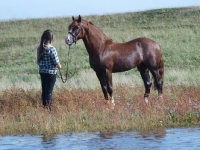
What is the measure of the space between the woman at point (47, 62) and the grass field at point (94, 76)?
0.41 meters

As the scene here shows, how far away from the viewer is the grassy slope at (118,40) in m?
25.0

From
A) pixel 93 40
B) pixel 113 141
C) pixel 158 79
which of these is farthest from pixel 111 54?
pixel 113 141

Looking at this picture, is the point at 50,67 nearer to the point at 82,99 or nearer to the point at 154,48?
the point at 82,99

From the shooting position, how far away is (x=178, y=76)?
2227 cm

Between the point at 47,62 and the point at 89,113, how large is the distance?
1.69 meters

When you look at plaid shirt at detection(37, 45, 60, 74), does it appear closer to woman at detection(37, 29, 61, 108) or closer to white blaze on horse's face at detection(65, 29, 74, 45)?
woman at detection(37, 29, 61, 108)

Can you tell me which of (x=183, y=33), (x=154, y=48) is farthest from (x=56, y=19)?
(x=154, y=48)

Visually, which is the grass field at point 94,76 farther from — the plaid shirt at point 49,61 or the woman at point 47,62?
the plaid shirt at point 49,61

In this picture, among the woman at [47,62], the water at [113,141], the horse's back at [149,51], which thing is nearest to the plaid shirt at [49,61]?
the woman at [47,62]

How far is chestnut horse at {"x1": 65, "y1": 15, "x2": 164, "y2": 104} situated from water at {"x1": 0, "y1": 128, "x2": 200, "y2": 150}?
10.1 ft

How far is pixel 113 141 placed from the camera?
35.7ft

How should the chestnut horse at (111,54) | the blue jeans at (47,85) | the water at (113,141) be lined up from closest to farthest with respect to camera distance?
the water at (113,141)
the blue jeans at (47,85)
the chestnut horse at (111,54)

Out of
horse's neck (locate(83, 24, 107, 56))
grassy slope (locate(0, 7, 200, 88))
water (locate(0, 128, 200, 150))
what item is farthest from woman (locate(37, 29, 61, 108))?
grassy slope (locate(0, 7, 200, 88))

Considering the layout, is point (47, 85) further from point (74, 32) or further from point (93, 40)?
point (93, 40)
